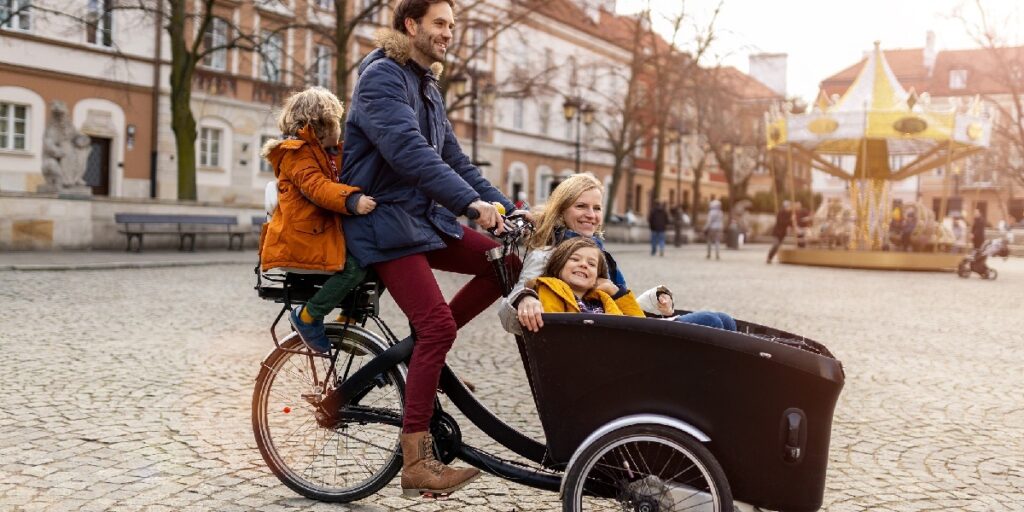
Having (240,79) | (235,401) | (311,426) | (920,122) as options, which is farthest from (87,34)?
(311,426)

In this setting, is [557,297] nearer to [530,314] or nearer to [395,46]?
[530,314]

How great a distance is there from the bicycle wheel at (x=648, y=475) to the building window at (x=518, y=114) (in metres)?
44.1

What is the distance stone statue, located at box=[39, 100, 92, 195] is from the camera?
1950cm

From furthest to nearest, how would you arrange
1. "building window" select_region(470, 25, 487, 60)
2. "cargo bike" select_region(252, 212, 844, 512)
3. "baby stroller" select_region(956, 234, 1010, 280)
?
1. "building window" select_region(470, 25, 487, 60)
2. "baby stroller" select_region(956, 234, 1010, 280)
3. "cargo bike" select_region(252, 212, 844, 512)

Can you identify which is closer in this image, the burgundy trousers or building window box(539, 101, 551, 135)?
the burgundy trousers

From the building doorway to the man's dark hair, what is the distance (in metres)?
27.3

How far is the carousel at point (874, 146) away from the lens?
22844mm

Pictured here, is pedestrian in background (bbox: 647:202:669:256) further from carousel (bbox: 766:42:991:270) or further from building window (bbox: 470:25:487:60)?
building window (bbox: 470:25:487:60)

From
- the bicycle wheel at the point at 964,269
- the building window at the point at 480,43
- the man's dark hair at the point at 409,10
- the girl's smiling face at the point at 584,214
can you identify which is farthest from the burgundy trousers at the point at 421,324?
the bicycle wheel at the point at 964,269

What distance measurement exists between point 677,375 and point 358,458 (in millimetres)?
1492

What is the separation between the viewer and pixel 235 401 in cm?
556

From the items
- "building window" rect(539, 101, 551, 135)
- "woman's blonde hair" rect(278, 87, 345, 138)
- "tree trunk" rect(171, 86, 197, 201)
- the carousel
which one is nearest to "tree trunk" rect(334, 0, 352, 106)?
"tree trunk" rect(171, 86, 197, 201)

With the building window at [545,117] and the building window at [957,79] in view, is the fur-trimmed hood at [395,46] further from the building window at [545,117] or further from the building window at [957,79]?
the building window at [957,79]

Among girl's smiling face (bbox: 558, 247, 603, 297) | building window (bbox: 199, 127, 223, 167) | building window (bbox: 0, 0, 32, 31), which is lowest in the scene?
girl's smiling face (bbox: 558, 247, 603, 297)
